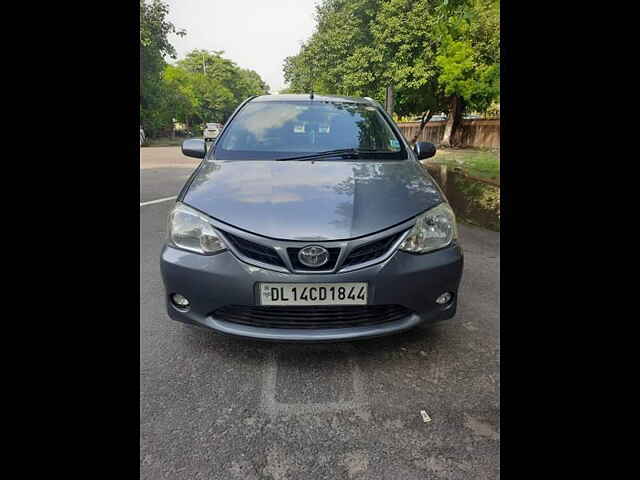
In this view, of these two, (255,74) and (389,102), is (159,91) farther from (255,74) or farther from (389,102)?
(255,74)

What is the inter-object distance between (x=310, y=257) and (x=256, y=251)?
257 millimetres

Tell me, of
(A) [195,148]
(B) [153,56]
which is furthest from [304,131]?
(B) [153,56]

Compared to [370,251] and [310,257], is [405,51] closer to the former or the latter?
[370,251]

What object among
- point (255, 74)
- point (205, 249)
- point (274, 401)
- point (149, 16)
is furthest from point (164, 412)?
point (255, 74)

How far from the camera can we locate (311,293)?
183cm

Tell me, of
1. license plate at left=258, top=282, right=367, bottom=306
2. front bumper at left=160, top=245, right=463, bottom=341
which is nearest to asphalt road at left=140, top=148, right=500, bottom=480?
front bumper at left=160, top=245, right=463, bottom=341

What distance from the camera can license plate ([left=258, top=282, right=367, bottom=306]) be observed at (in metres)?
1.82

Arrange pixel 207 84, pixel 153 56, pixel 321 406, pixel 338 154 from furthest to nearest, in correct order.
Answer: pixel 207 84 → pixel 153 56 → pixel 338 154 → pixel 321 406

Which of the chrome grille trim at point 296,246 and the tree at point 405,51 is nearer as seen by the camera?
the chrome grille trim at point 296,246

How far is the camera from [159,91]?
30641mm

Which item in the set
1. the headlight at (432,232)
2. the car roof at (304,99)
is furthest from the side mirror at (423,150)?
the headlight at (432,232)

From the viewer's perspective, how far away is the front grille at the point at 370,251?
186 centimetres

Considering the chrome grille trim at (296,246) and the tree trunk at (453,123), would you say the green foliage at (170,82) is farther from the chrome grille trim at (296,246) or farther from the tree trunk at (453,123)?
the tree trunk at (453,123)

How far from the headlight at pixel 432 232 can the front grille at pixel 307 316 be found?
1.02 ft
